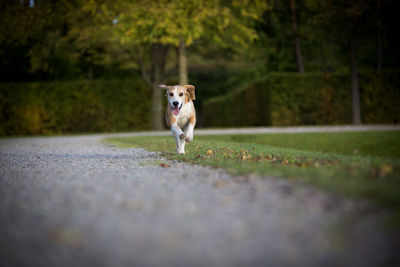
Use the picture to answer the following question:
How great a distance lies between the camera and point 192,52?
75.0 feet

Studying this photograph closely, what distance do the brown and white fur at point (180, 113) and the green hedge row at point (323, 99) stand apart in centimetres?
1271

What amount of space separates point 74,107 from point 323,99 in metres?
15.3

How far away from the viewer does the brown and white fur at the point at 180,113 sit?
6461 mm

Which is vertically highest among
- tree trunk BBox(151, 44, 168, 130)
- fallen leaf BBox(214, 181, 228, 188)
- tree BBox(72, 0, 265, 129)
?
tree BBox(72, 0, 265, 129)

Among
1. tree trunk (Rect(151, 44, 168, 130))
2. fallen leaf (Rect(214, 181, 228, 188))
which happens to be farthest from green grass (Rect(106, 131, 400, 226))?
tree trunk (Rect(151, 44, 168, 130))

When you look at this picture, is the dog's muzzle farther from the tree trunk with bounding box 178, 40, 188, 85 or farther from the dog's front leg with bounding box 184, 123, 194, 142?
Answer: the tree trunk with bounding box 178, 40, 188, 85

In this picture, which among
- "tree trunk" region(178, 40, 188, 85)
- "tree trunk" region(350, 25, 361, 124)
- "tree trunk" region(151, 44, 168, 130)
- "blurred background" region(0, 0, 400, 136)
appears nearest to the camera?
Result: "blurred background" region(0, 0, 400, 136)

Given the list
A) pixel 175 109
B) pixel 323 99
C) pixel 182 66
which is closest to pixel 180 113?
pixel 175 109

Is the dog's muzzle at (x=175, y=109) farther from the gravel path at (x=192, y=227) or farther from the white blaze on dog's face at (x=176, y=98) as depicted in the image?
the gravel path at (x=192, y=227)

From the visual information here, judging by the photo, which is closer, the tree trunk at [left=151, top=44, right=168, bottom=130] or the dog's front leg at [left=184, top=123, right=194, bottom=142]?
the dog's front leg at [left=184, top=123, right=194, bottom=142]

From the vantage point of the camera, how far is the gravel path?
2.09 metres

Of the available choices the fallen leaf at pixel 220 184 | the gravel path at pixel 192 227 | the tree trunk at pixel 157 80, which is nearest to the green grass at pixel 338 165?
the gravel path at pixel 192 227

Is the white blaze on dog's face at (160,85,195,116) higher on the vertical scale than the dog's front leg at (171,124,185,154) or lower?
higher

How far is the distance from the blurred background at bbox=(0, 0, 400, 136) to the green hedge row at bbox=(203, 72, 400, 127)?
0.19 ft
